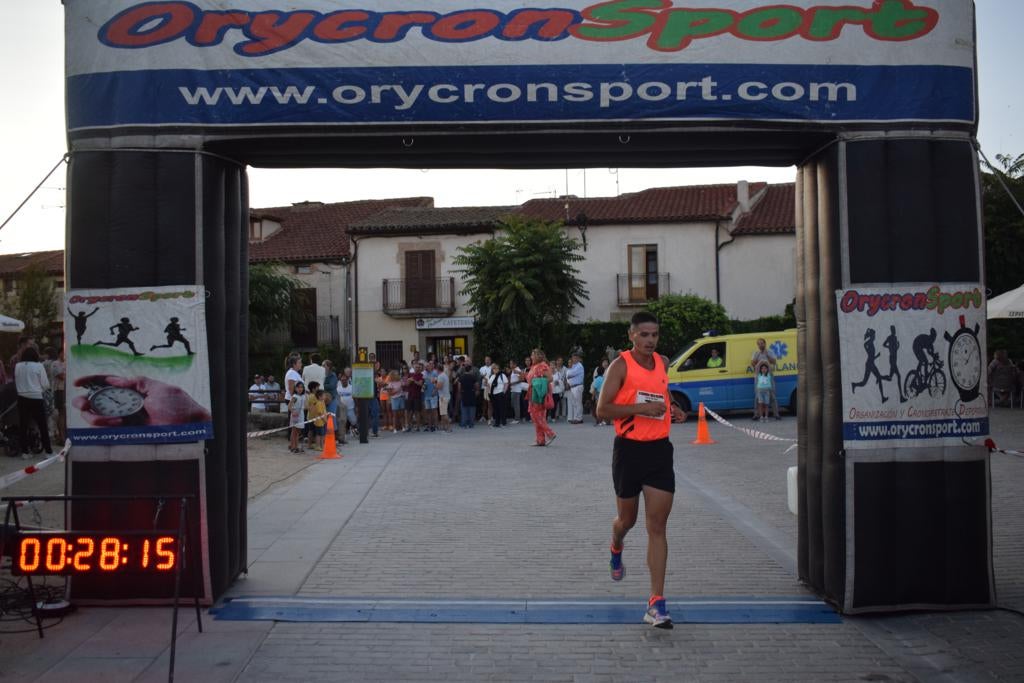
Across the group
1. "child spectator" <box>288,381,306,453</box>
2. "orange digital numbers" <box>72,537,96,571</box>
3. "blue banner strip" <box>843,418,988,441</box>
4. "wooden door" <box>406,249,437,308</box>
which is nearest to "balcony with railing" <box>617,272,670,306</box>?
"wooden door" <box>406,249,437,308</box>

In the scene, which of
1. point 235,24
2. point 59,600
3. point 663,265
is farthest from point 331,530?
point 663,265

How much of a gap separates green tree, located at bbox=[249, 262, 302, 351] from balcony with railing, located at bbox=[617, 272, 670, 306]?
42.6ft

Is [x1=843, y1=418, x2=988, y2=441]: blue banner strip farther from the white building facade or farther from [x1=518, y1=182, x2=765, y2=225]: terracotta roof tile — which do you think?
[x1=518, y1=182, x2=765, y2=225]: terracotta roof tile

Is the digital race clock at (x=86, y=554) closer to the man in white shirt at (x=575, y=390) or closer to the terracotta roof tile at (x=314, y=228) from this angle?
the man in white shirt at (x=575, y=390)

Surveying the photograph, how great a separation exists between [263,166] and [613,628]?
4.10m

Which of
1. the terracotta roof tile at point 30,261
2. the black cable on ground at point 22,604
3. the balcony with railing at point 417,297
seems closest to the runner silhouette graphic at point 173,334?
the black cable on ground at point 22,604

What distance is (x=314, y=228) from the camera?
44031 millimetres

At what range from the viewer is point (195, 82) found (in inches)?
256

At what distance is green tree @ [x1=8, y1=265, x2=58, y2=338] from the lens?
1499 inches

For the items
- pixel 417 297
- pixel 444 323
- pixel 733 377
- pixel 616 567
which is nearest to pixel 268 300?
pixel 417 297

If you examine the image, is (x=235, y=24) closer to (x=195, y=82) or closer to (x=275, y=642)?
(x=195, y=82)

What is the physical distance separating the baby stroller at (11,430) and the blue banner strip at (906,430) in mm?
12725

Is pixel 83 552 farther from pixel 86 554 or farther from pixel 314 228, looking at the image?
pixel 314 228

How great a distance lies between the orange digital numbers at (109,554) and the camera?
219 inches
